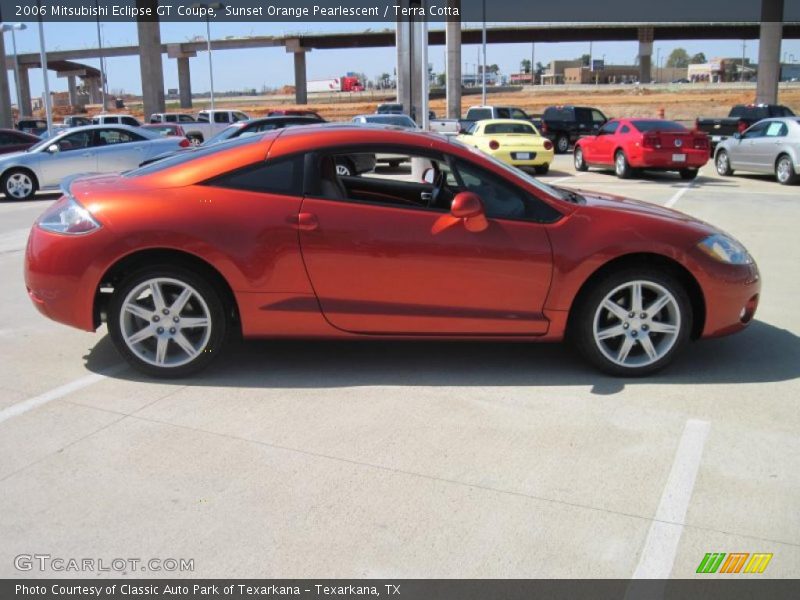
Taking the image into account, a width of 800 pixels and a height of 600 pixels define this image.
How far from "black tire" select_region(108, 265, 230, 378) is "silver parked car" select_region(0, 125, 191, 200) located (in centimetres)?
1261

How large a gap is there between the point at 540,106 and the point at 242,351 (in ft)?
226

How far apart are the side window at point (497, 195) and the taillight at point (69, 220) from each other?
7.53 ft

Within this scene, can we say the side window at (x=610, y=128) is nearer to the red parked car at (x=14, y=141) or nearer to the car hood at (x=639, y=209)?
the red parked car at (x=14, y=141)

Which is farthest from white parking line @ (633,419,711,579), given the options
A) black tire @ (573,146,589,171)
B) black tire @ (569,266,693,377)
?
black tire @ (573,146,589,171)

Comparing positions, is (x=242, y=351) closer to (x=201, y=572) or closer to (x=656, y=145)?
(x=201, y=572)

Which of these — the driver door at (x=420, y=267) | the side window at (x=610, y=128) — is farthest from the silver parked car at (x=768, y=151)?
the driver door at (x=420, y=267)

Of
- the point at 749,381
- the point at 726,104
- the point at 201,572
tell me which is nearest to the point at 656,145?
the point at 749,381

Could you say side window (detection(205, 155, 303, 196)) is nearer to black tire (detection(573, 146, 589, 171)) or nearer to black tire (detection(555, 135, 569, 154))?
black tire (detection(573, 146, 589, 171))

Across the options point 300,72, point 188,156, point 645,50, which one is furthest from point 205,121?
point 645,50

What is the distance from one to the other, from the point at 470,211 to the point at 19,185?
14.5 meters

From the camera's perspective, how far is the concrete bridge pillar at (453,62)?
53312mm

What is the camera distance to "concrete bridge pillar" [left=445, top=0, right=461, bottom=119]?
53312mm

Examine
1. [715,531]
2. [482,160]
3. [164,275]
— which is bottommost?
[715,531]

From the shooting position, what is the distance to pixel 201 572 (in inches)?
113
